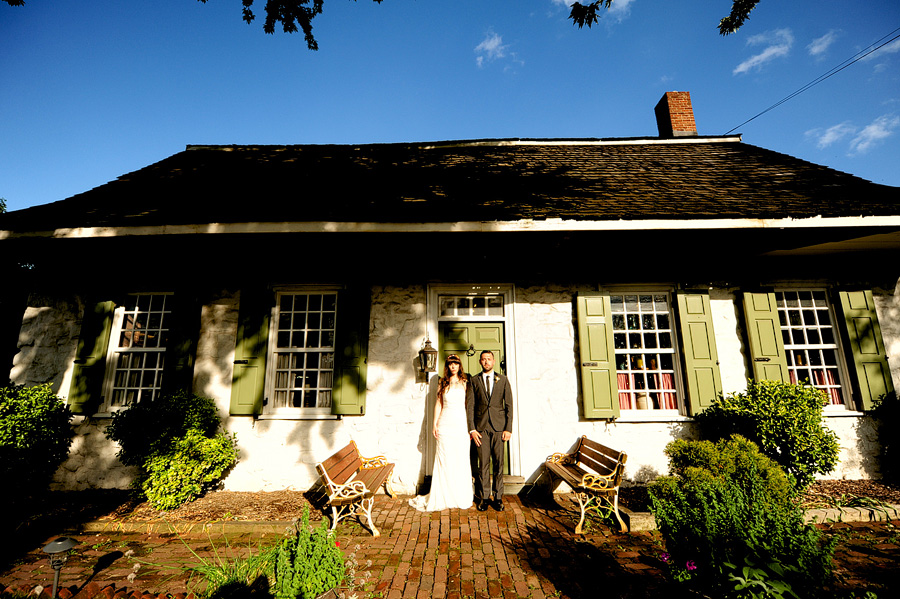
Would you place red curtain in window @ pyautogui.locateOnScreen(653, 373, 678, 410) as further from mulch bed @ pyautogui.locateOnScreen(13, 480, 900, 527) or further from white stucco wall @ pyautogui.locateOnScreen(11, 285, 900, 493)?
mulch bed @ pyautogui.locateOnScreen(13, 480, 900, 527)

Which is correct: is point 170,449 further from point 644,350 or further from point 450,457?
point 644,350

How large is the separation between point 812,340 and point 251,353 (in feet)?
29.3

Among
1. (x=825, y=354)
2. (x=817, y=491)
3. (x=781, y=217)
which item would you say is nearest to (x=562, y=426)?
(x=817, y=491)

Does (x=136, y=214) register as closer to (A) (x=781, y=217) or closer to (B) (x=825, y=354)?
(A) (x=781, y=217)

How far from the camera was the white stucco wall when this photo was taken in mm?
5312

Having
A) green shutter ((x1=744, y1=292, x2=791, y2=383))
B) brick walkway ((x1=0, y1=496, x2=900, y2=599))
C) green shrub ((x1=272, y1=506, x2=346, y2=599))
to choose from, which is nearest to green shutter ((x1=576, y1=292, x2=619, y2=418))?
brick walkway ((x1=0, y1=496, x2=900, y2=599))

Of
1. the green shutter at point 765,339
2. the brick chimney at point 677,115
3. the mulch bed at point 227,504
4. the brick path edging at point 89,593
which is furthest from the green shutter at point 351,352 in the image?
the brick chimney at point 677,115

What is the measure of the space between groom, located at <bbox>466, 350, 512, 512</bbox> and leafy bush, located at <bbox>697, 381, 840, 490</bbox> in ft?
10.2

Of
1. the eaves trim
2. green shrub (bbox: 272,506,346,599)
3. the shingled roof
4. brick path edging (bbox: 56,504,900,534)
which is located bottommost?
brick path edging (bbox: 56,504,900,534)

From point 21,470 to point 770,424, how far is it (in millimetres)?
9442

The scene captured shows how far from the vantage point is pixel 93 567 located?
11.1 ft

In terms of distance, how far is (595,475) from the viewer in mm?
4012

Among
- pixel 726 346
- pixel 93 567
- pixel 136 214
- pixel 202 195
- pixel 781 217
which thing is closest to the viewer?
pixel 93 567

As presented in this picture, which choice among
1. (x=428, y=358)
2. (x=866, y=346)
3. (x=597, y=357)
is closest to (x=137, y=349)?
(x=428, y=358)
